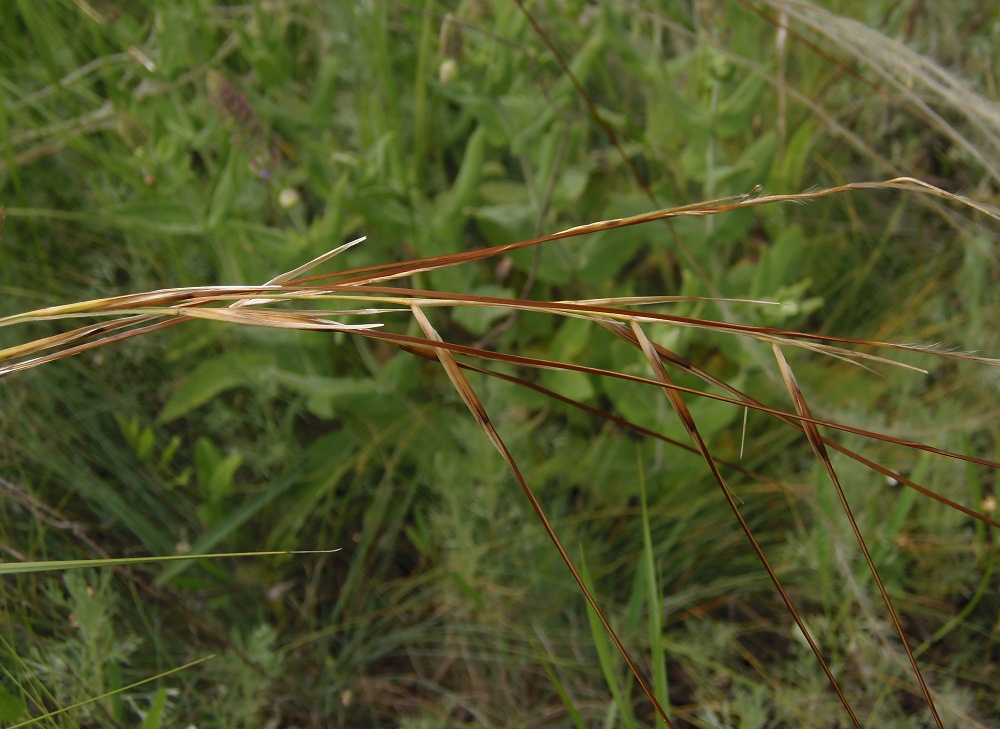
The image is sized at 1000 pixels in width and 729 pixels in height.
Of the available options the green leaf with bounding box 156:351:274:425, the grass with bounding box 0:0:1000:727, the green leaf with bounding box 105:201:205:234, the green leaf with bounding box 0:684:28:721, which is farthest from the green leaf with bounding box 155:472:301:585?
the green leaf with bounding box 105:201:205:234

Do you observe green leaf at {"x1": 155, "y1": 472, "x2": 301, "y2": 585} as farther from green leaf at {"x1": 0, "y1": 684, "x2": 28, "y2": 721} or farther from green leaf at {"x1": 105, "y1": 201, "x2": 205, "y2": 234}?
green leaf at {"x1": 105, "y1": 201, "x2": 205, "y2": 234}

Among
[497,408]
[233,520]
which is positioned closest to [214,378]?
[233,520]

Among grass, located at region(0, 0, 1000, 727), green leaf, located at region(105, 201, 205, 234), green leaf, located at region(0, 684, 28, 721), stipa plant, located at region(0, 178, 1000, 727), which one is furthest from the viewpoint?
green leaf, located at region(105, 201, 205, 234)

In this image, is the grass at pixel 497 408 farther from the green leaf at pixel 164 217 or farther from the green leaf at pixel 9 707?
the green leaf at pixel 9 707

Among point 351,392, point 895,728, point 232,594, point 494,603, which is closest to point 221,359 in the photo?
point 351,392

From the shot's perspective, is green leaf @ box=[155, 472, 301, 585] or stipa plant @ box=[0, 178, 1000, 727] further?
green leaf @ box=[155, 472, 301, 585]

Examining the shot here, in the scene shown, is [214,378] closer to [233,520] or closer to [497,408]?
[233,520]
